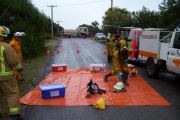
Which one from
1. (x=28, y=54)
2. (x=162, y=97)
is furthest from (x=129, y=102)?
(x=28, y=54)

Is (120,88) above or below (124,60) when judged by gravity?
below

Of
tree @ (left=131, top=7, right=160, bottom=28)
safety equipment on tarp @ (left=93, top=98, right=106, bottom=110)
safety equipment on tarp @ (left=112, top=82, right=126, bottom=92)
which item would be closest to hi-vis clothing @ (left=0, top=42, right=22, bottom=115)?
safety equipment on tarp @ (left=93, top=98, right=106, bottom=110)

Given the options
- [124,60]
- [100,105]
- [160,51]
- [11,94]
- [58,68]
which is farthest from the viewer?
[58,68]

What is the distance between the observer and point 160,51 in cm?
1341

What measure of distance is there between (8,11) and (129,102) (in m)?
16.3

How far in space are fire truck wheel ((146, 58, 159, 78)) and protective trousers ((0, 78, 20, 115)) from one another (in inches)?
293

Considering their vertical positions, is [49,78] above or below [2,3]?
below

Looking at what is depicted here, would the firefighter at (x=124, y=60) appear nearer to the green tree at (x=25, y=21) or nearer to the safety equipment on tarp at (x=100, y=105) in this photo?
the safety equipment on tarp at (x=100, y=105)

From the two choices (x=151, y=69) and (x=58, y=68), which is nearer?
(x=151, y=69)

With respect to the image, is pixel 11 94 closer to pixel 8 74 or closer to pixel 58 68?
pixel 8 74

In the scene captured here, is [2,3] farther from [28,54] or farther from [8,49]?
[8,49]

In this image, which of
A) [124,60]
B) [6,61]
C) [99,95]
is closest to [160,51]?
[124,60]

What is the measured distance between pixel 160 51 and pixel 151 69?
46.2 inches

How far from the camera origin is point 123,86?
38.0ft
